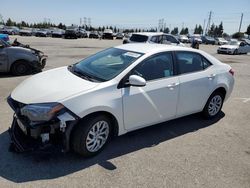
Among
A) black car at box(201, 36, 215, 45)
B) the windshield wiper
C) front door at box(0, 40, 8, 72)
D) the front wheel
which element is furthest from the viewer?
black car at box(201, 36, 215, 45)

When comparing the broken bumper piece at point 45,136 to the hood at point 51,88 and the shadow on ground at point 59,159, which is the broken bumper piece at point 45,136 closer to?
the shadow on ground at point 59,159

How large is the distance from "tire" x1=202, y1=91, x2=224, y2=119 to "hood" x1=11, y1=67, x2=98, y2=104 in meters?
2.72

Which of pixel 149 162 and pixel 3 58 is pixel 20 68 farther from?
pixel 149 162

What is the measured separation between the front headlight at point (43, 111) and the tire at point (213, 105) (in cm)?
323

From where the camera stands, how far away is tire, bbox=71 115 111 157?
3.43m

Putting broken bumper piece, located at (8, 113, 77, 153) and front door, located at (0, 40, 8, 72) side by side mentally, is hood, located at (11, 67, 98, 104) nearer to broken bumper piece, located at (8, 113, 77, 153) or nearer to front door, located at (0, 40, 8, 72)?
broken bumper piece, located at (8, 113, 77, 153)

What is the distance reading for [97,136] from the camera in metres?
3.69

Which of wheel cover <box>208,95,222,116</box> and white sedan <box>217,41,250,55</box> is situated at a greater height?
wheel cover <box>208,95,222,116</box>

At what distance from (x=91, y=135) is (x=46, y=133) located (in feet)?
2.05

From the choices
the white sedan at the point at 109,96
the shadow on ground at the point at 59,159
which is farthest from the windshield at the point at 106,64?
the shadow on ground at the point at 59,159

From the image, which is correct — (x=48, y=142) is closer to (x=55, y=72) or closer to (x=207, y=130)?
(x=55, y=72)

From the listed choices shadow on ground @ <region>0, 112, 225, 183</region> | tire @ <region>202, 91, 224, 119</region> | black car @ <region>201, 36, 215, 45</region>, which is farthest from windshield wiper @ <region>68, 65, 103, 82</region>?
black car @ <region>201, 36, 215, 45</region>

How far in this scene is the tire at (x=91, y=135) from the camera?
11.3ft

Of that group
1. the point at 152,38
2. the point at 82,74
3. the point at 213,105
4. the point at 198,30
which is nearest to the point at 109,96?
the point at 82,74
